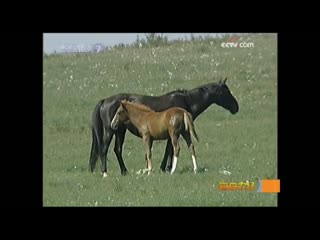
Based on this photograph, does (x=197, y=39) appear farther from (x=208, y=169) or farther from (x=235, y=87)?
(x=208, y=169)

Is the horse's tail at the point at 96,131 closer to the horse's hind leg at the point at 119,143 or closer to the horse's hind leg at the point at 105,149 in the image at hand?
the horse's hind leg at the point at 105,149

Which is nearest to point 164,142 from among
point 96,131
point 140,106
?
point 140,106

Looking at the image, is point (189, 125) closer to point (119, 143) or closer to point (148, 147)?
point (148, 147)

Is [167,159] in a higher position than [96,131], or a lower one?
lower

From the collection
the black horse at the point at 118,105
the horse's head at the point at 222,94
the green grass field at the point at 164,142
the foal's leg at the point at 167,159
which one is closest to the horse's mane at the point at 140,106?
the black horse at the point at 118,105

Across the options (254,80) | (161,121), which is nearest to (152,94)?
(161,121)

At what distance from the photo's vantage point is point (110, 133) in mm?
13953

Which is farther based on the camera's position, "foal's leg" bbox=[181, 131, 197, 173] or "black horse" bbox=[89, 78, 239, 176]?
"black horse" bbox=[89, 78, 239, 176]

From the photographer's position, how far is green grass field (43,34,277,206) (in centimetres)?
1303

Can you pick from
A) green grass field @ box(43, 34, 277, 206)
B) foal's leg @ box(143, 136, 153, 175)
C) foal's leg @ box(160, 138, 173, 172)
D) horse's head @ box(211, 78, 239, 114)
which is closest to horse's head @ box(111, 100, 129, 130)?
green grass field @ box(43, 34, 277, 206)

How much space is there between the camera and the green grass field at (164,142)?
13.0m

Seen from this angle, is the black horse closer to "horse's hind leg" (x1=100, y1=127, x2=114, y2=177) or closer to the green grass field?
"horse's hind leg" (x1=100, y1=127, x2=114, y2=177)

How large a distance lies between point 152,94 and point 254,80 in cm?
175

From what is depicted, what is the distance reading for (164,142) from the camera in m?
13.6
